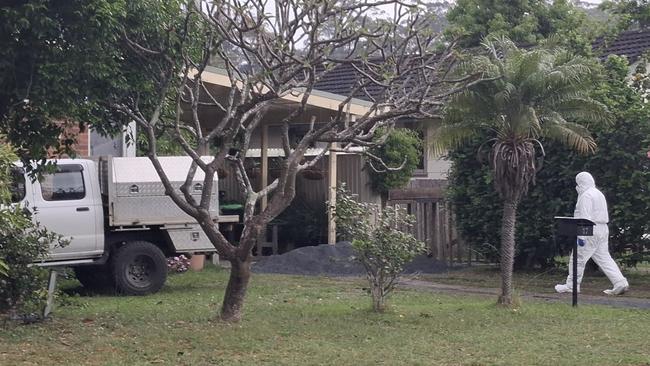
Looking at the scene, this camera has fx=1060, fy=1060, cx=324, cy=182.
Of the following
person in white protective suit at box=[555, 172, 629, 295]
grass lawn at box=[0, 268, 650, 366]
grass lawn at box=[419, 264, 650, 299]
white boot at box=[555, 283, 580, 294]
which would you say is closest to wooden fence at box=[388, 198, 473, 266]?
grass lawn at box=[419, 264, 650, 299]

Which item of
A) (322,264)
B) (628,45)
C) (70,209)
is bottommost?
(322,264)

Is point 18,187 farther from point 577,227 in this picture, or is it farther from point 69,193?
point 577,227

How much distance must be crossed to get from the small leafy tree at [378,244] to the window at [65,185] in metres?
4.18

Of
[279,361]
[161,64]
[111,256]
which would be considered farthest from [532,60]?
[111,256]

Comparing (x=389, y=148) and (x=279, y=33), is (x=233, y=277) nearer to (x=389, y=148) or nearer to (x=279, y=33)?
(x=279, y=33)

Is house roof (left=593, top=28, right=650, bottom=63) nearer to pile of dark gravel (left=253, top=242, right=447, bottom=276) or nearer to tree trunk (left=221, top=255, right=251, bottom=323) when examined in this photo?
pile of dark gravel (left=253, top=242, right=447, bottom=276)

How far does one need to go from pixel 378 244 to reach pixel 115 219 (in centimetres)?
458

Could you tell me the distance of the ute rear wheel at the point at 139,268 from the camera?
609 inches

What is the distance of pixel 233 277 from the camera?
11711 millimetres

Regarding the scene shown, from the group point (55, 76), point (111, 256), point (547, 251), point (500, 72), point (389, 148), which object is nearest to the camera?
point (55, 76)

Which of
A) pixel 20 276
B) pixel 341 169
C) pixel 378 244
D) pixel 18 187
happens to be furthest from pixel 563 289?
pixel 341 169

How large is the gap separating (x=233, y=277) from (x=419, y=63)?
10.8 ft

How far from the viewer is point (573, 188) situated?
1817cm

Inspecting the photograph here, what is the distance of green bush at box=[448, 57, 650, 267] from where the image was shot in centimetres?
1730
